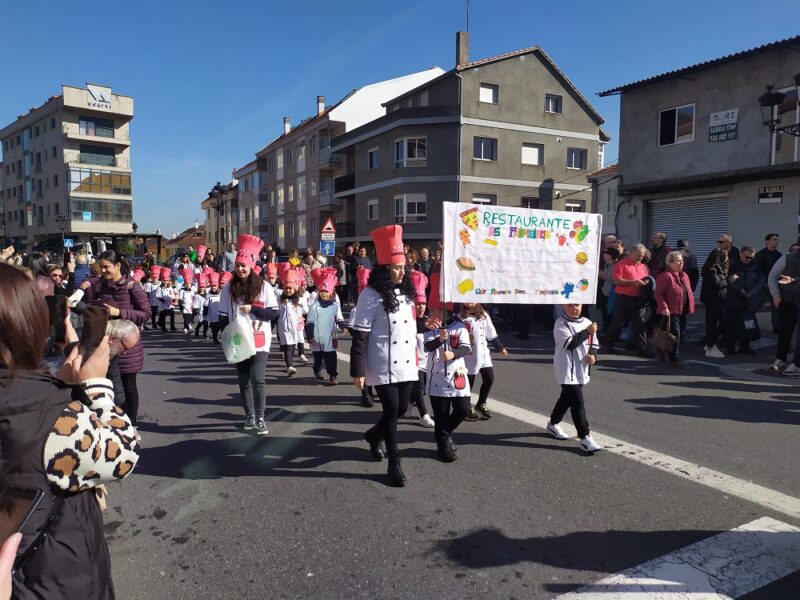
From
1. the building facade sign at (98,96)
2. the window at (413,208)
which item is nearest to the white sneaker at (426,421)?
the window at (413,208)

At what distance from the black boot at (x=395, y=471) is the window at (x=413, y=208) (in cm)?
2865

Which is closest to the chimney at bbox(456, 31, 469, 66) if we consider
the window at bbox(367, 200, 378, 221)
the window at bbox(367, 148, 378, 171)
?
the window at bbox(367, 148, 378, 171)

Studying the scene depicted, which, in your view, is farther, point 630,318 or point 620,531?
point 630,318

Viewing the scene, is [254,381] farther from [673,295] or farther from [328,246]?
[328,246]

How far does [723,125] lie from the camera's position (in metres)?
17.2

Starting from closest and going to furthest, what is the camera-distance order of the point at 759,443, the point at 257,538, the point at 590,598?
the point at 590,598 → the point at 257,538 → the point at 759,443

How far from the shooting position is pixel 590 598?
2938mm

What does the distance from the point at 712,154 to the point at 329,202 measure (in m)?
29.2

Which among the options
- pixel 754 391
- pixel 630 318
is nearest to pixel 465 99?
pixel 630 318

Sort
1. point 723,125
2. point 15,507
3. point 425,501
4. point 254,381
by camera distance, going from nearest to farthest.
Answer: point 15,507, point 425,501, point 254,381, point 723,125

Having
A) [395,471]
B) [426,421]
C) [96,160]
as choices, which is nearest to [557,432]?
[426,421]

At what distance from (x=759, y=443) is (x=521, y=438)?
2.24 metres

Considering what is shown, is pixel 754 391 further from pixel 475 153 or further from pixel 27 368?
pixel 475 153

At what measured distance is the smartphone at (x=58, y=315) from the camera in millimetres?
3801
